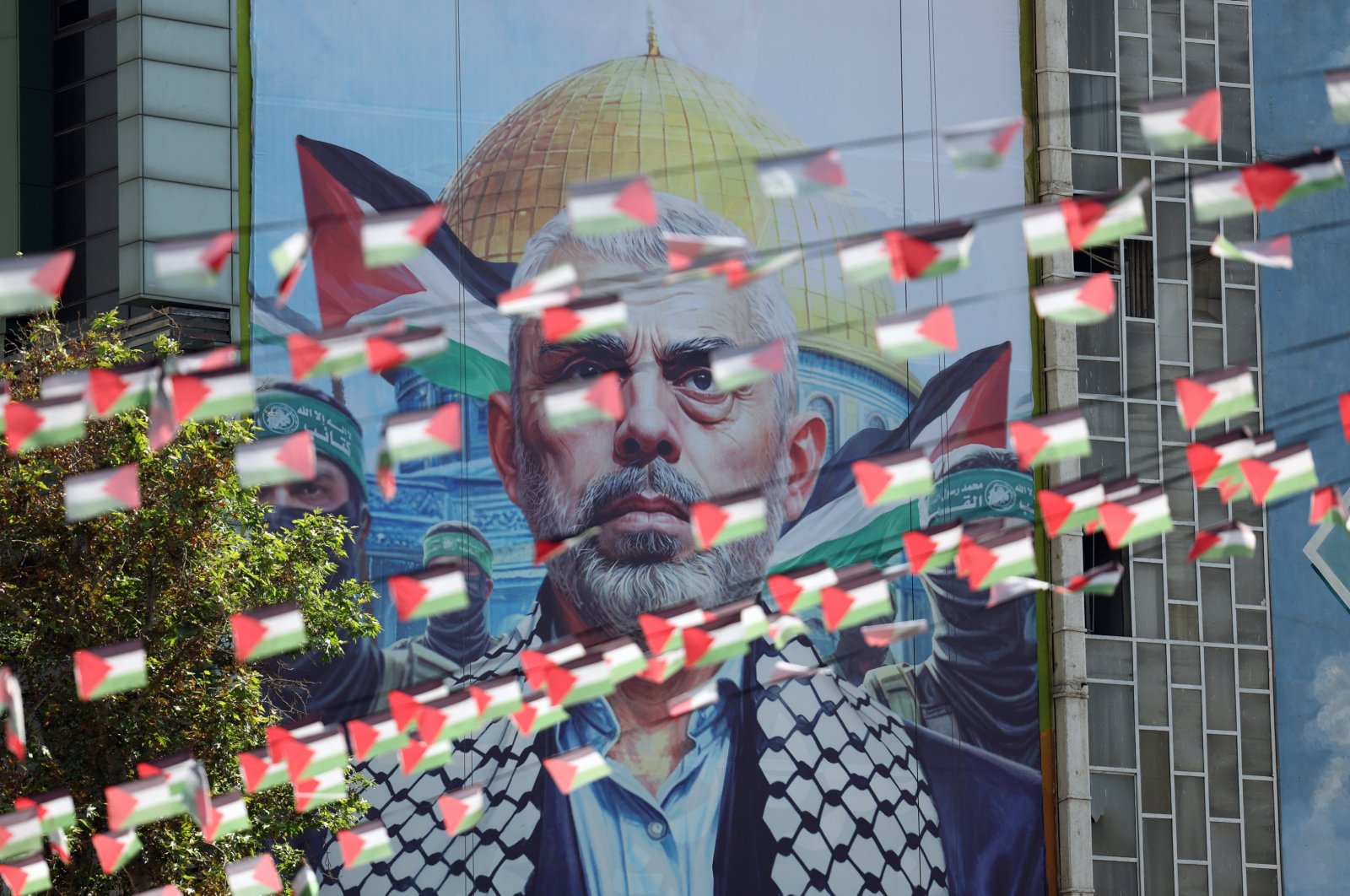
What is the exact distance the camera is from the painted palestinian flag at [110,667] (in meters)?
11.8

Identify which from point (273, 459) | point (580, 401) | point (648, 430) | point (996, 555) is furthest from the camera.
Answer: point (648, 430)

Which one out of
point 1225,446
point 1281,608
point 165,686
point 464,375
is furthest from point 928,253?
point 1281,608

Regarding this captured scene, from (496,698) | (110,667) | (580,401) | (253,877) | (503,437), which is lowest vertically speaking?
(253,877)

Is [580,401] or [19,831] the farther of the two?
[19,831]

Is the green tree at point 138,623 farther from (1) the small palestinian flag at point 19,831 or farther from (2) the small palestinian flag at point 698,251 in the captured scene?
(2) the small palestinian flag at point 698,251

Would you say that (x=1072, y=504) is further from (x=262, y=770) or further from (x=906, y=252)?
(x=262, y=770)

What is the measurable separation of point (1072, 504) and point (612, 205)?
327 cm

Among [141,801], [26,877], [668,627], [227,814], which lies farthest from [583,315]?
[26,877]

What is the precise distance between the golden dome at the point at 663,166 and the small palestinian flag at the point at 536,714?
13.8m

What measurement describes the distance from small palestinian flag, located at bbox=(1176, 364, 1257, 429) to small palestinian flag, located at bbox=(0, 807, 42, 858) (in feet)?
22.2

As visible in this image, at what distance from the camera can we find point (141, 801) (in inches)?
480

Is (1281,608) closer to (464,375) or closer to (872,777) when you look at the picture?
(872,777)

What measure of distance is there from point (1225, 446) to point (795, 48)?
16609 millimetres

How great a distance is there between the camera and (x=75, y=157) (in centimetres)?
2762
